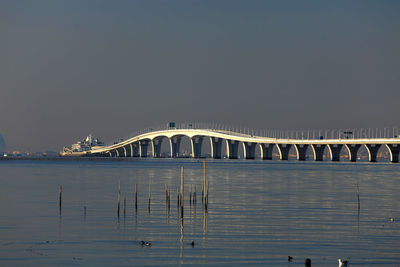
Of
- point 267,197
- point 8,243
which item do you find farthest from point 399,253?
point 267,197

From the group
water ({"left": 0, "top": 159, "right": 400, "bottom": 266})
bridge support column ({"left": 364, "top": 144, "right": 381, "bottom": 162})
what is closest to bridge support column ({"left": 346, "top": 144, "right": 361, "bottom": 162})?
bridge support column ({"left": 364, "top": 144, "right": 381, "bottom": 162})

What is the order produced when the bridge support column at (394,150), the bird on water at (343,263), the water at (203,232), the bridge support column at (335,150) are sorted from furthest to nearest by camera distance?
the bridge support column at (335,150)
the bridge support column at (394,150)
the water at (203,232)
the bird on water at (343,263)

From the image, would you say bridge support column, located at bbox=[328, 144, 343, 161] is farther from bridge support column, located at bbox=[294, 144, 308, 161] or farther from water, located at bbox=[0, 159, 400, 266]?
water, located at bbox=[0, 159, 400, 266]

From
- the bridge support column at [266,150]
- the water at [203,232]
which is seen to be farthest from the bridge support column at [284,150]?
the water at [203,232]

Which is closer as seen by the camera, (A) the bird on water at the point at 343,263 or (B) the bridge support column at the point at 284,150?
(A) the bird on water at the point at 343,263

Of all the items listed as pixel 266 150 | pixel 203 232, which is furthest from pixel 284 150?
pixel 203 232

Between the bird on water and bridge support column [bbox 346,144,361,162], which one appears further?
bridge support column [bbox 346,144,361,162]

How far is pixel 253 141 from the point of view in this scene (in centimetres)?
18262

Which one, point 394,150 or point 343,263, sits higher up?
point 394,150

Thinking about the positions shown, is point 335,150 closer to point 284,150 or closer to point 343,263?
point 284,150

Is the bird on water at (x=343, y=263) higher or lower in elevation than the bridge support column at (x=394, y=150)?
lower

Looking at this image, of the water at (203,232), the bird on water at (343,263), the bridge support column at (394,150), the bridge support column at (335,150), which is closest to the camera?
the bird on water at (343,263)

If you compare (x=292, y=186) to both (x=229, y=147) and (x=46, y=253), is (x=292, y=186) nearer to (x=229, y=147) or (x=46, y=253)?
(x=46, y=253)

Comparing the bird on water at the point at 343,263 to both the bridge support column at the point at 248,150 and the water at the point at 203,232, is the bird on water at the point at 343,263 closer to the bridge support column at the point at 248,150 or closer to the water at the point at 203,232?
the water at the point at 203,232
